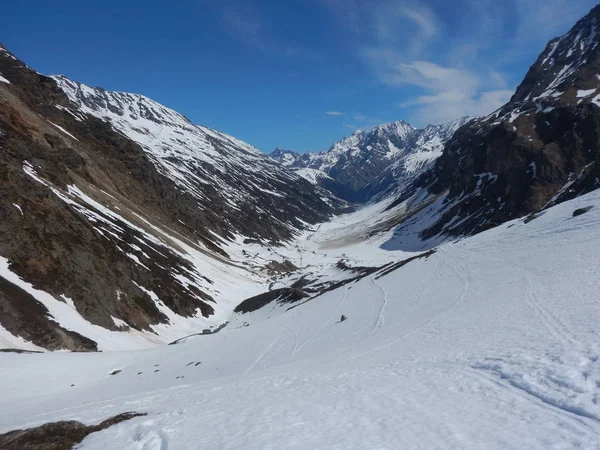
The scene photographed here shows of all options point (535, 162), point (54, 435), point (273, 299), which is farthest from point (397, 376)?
point (535, 162)

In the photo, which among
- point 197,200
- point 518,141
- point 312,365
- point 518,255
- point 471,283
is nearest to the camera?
point 312,365

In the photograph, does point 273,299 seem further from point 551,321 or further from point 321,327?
point 551,321

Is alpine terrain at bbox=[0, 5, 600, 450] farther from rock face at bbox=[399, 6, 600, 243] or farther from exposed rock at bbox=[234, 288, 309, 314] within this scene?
rock face at bbox=[399, 6, 600, 243]

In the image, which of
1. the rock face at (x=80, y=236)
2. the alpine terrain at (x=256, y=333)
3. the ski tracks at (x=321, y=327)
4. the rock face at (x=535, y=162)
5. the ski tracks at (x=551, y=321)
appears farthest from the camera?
the rock face at (x=535, y=162)

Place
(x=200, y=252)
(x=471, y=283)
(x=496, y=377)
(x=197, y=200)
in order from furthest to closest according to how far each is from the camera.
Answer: (x=197, y=200)
(x=200, y=252)
(x=471, y=283)
(x=496, y=377)

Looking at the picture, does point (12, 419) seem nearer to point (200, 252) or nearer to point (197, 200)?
point (200, 252)

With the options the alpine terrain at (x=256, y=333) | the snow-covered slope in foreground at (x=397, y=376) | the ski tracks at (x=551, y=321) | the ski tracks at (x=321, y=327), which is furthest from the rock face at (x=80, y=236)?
the ski tracks at (x=551, y=321)

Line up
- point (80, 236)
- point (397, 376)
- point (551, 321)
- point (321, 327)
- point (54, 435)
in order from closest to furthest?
point (54, 435), point (397, 376), point (551, 321), point (321, 327), point (80, 236)

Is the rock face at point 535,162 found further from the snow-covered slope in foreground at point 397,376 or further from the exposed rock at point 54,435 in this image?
the exposed rock at point 54,435

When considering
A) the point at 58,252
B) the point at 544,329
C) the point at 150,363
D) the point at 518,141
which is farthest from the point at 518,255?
the point at 518,141
